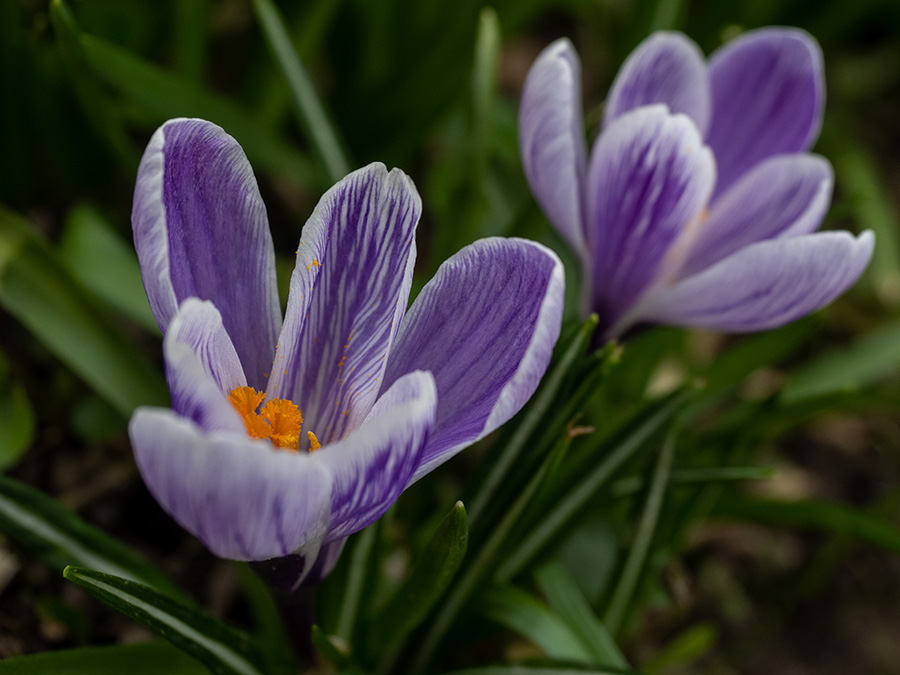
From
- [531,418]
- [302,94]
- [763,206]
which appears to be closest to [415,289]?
[302,94]

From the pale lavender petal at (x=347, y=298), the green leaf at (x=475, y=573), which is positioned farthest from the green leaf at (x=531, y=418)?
the pale lavender petal at (x=347, y=298)

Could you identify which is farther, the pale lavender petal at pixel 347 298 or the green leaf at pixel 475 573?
the green leaf at pixel 475 573

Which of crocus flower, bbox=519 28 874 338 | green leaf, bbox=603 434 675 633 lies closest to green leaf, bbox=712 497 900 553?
green leaf, bbox=603 434 675 633

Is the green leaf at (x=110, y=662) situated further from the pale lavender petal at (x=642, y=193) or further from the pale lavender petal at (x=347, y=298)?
the pale lavender petal at (x=642, y=193)

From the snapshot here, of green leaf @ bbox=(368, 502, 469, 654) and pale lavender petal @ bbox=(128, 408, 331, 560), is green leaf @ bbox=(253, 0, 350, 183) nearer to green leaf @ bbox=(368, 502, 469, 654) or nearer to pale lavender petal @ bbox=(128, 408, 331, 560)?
green leaf @ bbox=(368, 502, 469, 654)

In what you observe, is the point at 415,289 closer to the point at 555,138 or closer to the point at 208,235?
the point at 555,138

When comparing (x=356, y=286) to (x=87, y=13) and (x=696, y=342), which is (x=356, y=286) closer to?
(x=87, y=13)
